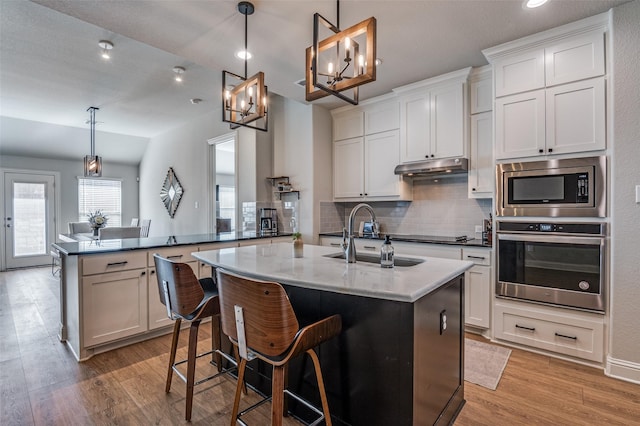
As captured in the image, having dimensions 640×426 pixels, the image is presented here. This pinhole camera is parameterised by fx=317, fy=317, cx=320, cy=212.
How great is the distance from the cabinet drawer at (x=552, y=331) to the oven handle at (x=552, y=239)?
0.59m

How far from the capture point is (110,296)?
2740 millimetres

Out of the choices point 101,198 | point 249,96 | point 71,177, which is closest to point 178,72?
point 249,96

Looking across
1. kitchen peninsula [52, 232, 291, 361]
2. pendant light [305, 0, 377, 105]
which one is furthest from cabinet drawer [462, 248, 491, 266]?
kitchen peninsula [52, 232, 291, 361]

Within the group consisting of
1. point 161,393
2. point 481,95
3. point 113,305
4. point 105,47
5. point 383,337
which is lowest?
point 161,393

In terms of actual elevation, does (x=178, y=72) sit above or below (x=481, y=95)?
above

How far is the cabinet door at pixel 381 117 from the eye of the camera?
393cm

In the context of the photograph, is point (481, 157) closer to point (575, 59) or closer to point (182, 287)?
point (575, 59)

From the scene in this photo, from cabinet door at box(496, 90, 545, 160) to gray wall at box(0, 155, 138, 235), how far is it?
8.63 m

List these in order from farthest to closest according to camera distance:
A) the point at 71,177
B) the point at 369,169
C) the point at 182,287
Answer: the point at 71,177 → the point at 369,169 → the point at 182,287

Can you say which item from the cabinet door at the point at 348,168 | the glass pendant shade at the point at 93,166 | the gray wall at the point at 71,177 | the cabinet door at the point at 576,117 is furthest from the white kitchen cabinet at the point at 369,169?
the gray wall at the point at 71,177

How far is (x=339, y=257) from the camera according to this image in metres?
2.29

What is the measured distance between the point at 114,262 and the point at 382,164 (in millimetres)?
3062

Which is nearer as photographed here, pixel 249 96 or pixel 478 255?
pixel 249 96

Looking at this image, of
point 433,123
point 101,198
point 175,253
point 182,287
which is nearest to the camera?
point 182,287
